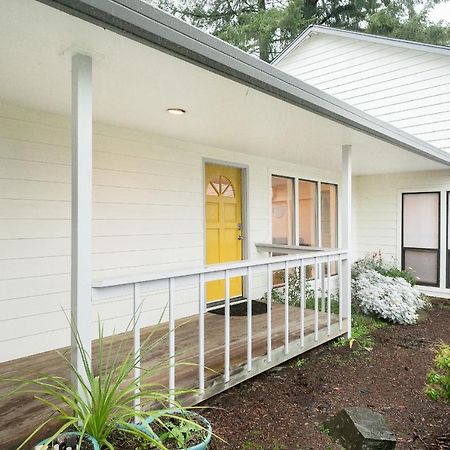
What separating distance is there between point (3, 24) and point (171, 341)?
200 cm

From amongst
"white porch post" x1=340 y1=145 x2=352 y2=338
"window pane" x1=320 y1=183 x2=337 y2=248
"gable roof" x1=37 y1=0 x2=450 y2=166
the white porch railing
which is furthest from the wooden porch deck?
"window pane" x1=320 y1=183 x2=337 y2=248

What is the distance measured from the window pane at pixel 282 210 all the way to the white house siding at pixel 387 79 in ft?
8.49

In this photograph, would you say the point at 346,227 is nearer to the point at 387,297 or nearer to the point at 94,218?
the point at 387,297

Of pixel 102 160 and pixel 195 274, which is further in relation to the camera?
pixel 102 160

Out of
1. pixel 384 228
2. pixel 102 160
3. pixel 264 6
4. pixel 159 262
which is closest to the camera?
pixel 102 160

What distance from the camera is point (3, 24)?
1819 mm

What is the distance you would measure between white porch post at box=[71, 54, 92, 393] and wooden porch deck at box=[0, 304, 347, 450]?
475 mm

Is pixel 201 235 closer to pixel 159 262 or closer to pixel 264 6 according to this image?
pixel 159 262

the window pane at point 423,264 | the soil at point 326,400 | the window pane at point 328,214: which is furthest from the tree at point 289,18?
the soil at point 326,400

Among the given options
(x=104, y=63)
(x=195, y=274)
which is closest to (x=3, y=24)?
(x=104, y=63)

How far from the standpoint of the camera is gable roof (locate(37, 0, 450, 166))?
175cm

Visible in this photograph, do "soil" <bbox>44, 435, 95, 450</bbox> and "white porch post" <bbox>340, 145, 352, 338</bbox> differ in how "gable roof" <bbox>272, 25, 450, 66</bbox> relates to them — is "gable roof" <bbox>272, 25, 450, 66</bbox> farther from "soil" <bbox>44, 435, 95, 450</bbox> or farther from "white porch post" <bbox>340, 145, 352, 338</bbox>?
"soil" <bbox>44, 435, 95, 450</bbox>

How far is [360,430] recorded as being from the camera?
2.52 metres

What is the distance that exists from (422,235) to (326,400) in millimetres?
5188
